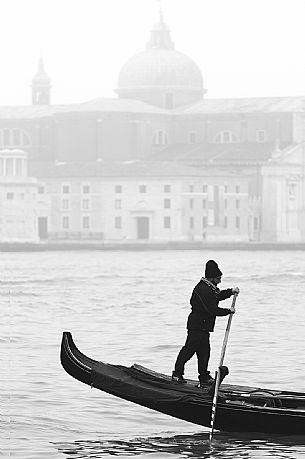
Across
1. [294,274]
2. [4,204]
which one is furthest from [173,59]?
[294,274]

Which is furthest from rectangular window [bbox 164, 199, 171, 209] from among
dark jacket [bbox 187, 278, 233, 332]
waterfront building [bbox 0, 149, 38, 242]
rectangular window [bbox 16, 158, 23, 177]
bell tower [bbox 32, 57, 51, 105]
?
dark jacket [bbox 187, 278, 233, 332]

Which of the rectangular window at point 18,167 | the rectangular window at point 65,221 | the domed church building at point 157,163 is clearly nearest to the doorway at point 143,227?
the domed church building at point 157,163

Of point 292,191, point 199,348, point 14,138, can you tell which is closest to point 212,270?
point 199,348

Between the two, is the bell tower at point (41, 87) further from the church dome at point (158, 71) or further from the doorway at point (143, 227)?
the doorway at point (143, 227)

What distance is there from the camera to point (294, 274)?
1630 inches

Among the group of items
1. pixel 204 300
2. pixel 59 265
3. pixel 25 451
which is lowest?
pixel 59 265

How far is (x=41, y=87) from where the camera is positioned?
86.7 meters

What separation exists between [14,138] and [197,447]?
2744 inches

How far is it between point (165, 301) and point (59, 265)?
70.7 feet

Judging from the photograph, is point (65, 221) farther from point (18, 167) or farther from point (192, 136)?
point (192, 136)

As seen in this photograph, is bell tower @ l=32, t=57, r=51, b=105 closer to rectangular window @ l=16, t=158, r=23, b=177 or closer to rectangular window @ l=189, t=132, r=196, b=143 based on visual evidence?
rectangular window @ l=189, t=132, r=196, b=143

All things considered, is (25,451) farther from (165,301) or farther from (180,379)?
(165,301)

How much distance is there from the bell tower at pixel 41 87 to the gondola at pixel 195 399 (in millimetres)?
76028

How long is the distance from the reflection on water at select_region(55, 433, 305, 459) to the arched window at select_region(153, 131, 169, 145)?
221 ft
